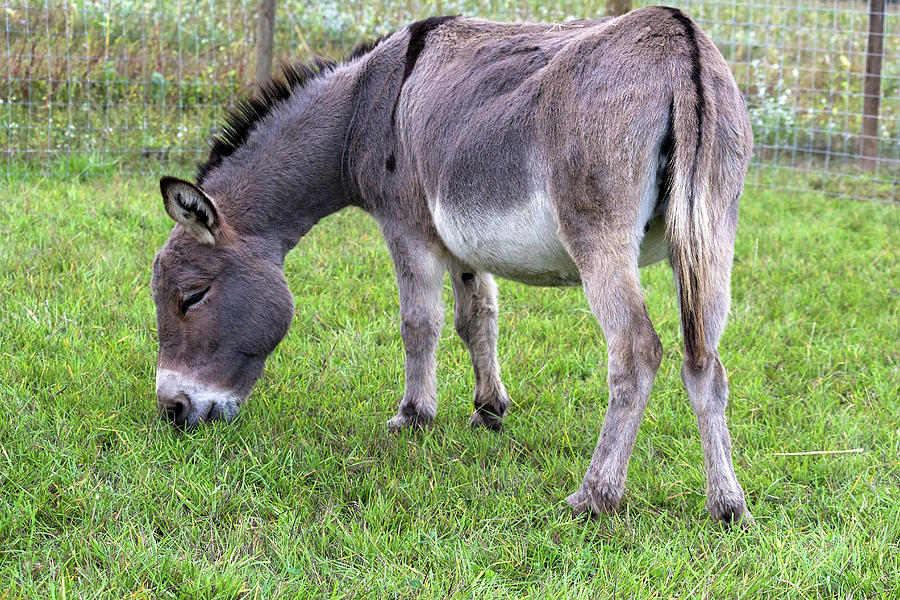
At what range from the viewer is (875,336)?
462 centimetres

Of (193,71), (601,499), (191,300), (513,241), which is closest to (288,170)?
(191,300)

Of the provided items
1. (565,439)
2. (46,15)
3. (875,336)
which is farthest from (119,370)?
(46,15)

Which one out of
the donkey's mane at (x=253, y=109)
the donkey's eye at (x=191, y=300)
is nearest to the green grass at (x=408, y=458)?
the donkey's eye at (x=191, y=300)

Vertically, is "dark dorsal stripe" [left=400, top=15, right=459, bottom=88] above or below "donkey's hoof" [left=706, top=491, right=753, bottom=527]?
above

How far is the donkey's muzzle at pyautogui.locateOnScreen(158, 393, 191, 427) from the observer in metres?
3.46

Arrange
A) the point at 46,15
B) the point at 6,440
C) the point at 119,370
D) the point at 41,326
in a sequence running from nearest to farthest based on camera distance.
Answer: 1. the point at 6,440
2. the point at 119,370
3. the point at 41,326
4. the point at 46,15

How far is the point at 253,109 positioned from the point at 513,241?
5.00 feet

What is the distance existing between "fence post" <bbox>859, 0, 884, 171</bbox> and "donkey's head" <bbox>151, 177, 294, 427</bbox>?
643 cm

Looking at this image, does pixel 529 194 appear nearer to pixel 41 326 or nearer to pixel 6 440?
pixel 6 440

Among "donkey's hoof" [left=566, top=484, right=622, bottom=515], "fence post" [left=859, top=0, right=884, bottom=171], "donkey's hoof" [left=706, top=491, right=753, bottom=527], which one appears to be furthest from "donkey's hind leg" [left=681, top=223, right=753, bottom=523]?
"fence post" [left=859, top=0, right=884, bottom=171]

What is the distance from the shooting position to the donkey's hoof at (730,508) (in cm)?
284

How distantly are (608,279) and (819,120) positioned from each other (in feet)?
24.1

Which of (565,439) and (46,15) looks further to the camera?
(46,15)

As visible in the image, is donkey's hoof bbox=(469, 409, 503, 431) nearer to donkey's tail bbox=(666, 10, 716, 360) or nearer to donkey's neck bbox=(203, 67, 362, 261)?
donkey's neck bbox=(203, 67, 362, 261)
